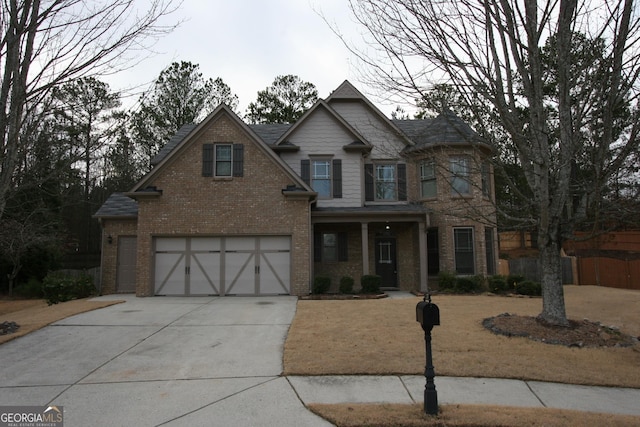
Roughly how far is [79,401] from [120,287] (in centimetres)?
1196

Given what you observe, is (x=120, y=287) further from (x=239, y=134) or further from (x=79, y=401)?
(x=79, y=401)

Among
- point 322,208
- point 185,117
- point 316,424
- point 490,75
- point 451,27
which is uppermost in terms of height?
point 185,117

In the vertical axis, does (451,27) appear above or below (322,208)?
above

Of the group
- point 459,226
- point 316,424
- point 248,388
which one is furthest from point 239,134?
point 316,424

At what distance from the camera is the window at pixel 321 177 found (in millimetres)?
16766

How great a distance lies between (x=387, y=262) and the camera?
56.0ft

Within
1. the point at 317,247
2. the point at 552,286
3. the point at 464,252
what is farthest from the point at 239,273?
the point at 552,286

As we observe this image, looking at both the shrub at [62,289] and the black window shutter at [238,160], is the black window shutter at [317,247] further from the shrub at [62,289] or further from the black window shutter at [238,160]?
the shrub at [62,289]

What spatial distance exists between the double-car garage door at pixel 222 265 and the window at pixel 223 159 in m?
2.37

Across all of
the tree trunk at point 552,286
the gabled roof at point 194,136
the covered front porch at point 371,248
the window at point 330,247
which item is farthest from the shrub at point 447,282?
the tree trunk at point 552,286

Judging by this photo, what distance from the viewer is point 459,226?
15.9 m

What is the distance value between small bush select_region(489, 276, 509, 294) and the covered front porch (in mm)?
2514

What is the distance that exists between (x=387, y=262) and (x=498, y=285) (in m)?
4.26

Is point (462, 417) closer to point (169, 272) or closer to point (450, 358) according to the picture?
point (450, 358)
